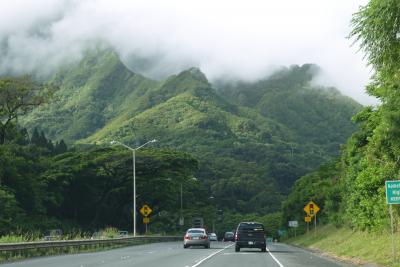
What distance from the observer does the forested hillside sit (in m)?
13.5

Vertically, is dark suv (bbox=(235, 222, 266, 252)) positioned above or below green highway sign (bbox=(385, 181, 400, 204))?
below

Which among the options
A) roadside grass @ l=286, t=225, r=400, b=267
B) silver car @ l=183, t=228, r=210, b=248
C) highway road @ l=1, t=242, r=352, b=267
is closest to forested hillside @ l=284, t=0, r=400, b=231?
roadside grass @ l=286, t=225, r=400, b=267

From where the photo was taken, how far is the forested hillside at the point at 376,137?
13516 millimetres

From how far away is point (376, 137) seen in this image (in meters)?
24.9

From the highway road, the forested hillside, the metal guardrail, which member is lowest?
the highway road

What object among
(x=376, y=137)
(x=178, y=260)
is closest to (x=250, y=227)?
(x=178, y=260)

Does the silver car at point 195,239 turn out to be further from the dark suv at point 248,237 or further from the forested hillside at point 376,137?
the forested hillside at point 376,137

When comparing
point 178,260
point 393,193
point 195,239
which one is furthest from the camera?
point 195,239

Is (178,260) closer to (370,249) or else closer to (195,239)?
(370,249)

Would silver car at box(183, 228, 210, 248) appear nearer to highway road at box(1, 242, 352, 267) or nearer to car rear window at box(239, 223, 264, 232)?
car rear window at box(239, 223, 264, 232)

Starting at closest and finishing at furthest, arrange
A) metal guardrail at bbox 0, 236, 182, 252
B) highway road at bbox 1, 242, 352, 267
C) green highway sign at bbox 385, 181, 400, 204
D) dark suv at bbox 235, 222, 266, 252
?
1. green highway sign at bbox 385, 181, 400, 204
2. highway road at bbox 1, 242, 352, 267
3. metal guardrail at bbox 0, 236, 182, 252
4. dark suv at bbox 235, 222, 266, 252

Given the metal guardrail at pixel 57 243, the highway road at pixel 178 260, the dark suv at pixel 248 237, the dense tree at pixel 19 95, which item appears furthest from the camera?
the dense tree at pixel 19 95

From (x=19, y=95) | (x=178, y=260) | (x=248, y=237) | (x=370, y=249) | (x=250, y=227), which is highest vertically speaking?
(x=19, y=95)

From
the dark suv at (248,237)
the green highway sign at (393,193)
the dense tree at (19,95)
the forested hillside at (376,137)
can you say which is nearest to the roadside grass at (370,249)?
the forested hillside at (376,137)
